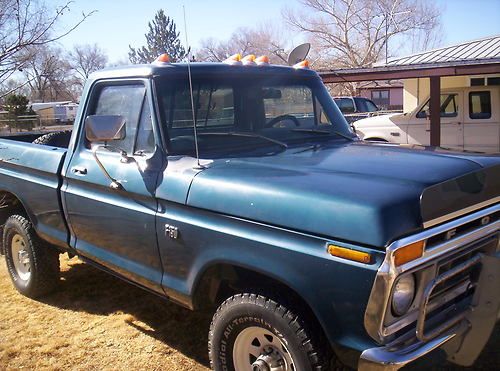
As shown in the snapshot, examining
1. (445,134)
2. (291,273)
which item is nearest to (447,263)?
(291,273)

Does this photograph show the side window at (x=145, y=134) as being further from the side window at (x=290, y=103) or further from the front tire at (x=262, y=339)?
the front tire at (x=262, y=339)

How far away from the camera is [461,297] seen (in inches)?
99.0

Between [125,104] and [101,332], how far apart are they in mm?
1749

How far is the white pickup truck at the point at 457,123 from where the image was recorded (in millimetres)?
11375

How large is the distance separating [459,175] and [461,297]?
2.08 feet

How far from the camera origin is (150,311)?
420 cm

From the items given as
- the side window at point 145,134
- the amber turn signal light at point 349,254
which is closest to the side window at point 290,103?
the side window at point 145,134

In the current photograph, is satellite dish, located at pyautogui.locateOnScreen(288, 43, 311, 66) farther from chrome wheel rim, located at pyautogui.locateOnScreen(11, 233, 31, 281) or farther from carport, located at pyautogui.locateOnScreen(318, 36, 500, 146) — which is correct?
carport, located at pyautogui.locateOnScreen(318, 36, 500, 146)

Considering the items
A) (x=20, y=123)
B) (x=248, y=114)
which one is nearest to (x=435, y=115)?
(x=248, y=114)

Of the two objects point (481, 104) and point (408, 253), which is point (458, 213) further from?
point (481, 104)

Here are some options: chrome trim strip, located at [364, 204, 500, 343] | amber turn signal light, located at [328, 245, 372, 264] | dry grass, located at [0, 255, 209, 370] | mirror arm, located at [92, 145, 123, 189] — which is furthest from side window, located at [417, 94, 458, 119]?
amber turn signal light, located at [328, 245, 372, 264]

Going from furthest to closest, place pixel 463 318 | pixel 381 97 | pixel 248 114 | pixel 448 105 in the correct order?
1. pixel 381 97
2. pixel 448 105
3. pixel 248 114
4. pixel 463 318

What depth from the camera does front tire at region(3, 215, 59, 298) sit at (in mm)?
4383

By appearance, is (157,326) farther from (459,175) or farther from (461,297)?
(459,175)
